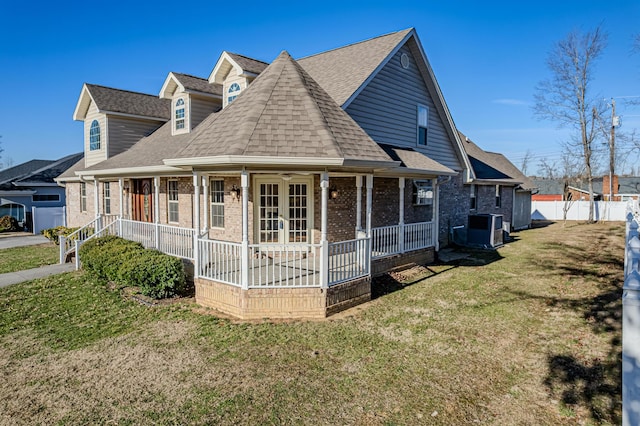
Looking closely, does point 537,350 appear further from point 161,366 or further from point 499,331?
point 161,366

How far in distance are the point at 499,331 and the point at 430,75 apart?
11144 mm

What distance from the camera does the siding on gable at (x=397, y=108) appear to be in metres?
13.0

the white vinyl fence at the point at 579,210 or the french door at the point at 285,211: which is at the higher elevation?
the french door at the point at 285,211

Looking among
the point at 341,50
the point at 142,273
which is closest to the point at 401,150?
the point at 341,50

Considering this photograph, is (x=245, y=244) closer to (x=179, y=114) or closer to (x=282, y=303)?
(x=282, y=303)

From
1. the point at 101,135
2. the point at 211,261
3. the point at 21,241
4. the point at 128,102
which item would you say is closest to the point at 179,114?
the point at 128,102

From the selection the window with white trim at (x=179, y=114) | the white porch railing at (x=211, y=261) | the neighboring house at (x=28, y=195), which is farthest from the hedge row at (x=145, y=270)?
the neighboring house at (x=28, y=195)

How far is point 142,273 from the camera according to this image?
9.57 metres

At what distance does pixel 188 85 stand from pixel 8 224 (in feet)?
61.5

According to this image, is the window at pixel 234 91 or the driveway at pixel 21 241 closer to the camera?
the window at pixel 234 91

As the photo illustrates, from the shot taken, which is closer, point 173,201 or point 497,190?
point 173,201

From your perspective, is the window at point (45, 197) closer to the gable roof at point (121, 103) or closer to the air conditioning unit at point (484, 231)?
the gable roof at point (121, 103)

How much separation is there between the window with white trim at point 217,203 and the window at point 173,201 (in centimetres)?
264

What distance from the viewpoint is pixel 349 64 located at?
1424 centimetres
